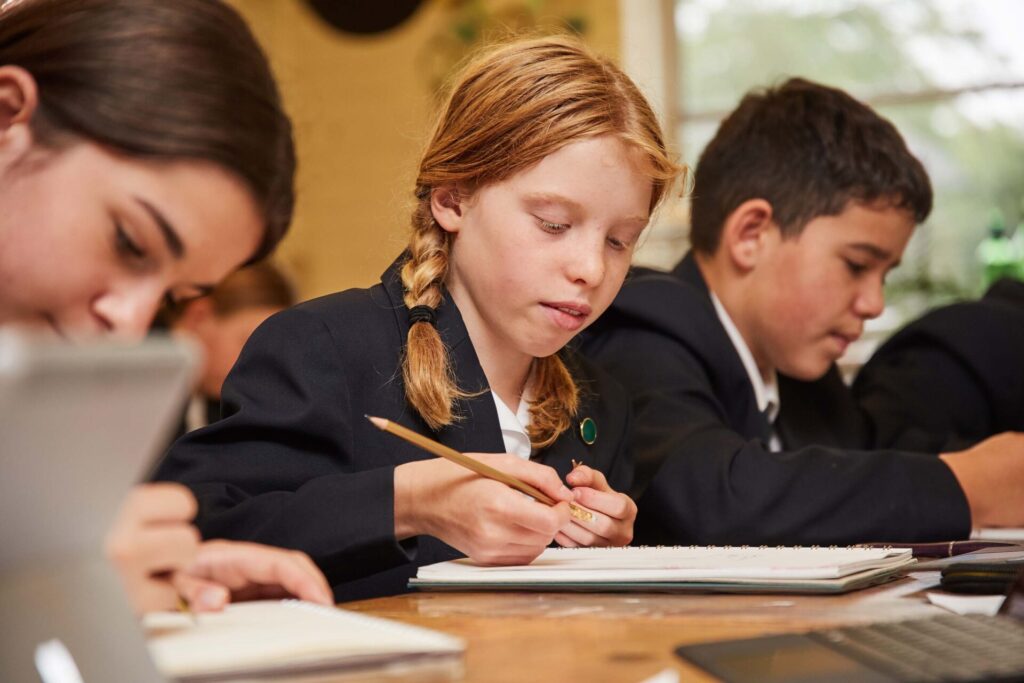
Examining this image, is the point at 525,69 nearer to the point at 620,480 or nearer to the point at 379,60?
the point at 620,480

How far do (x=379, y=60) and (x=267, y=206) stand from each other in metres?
3.91

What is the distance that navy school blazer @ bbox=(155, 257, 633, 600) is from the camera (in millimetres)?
1160

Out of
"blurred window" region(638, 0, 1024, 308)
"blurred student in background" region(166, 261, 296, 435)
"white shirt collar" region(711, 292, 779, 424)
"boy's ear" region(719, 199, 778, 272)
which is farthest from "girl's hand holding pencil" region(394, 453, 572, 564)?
"blurred window" region(638, 0, 1024, 308)

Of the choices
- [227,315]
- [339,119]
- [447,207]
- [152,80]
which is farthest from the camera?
[339,119]

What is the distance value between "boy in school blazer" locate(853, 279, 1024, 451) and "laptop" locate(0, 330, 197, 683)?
6.20 ft

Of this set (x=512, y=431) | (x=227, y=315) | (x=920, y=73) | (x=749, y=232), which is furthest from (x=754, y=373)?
(x=920, y=73)

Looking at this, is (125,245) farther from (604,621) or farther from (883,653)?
(883,653)

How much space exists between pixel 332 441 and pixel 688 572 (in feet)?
1.51

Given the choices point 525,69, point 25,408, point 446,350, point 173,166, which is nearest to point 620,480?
point 446,350

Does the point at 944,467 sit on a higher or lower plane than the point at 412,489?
lower

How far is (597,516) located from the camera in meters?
1.33

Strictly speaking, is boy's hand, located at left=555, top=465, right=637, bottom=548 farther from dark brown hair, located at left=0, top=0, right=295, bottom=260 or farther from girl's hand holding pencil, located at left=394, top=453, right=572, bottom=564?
dark brown hair, located at left=0, top=0, right=295, bottom=260

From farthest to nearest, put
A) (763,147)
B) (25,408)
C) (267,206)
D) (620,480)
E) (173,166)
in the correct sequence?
(763,147) → (620,480) → (267,206) → (173,166) → (25,408)

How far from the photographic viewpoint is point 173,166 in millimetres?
1009
